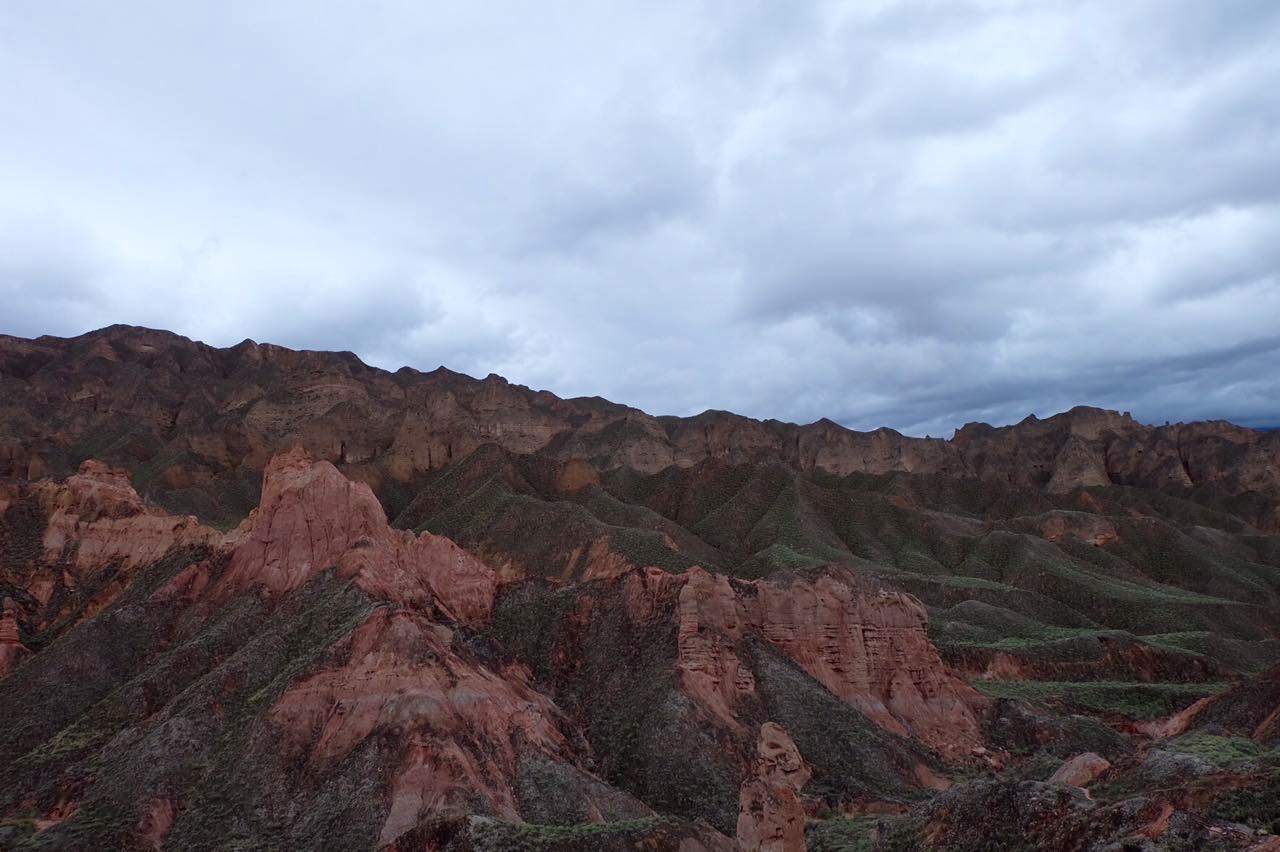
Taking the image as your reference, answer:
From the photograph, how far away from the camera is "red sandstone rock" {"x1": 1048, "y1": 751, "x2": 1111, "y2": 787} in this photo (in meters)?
34.9

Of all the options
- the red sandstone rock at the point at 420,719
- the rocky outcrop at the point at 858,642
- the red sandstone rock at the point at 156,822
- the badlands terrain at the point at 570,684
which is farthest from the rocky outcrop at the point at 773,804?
the red sandstone rock at the point at 156,822

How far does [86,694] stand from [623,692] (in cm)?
2661

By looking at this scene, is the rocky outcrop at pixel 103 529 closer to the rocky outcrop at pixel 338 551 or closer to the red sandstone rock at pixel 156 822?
the rocky outcrop at pixel 338 551

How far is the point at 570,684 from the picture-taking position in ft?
159

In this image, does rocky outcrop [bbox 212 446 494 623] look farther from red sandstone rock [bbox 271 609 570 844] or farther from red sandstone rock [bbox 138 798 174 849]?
red sandstone rock [bbox 138 798 174 849]

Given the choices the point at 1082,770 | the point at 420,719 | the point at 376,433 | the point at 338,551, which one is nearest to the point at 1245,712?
the point at 1082,770

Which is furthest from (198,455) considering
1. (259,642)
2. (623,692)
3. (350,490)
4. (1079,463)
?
(1079,463)

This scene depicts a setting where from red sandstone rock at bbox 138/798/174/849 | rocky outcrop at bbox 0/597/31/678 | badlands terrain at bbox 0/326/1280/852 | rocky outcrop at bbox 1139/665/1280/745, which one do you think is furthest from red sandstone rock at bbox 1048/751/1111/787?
rocky outcrop at bbox 0/597/31/678

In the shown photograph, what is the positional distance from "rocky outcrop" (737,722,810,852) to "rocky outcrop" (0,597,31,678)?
43196 millimetres

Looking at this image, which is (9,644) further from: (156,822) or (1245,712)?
(1245,712)

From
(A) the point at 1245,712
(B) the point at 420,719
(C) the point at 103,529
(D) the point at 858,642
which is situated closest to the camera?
(B) the point at 420,719

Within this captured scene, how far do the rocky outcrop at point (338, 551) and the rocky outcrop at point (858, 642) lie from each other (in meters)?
14.3

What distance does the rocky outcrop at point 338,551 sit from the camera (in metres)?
48.8

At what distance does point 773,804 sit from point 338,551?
31368 millimetres
